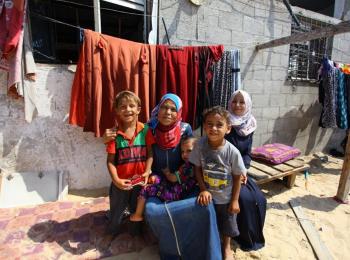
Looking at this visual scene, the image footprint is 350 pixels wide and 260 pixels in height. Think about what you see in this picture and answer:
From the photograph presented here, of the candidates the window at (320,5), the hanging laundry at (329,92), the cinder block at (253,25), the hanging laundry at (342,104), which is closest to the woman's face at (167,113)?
the cinder block at (253,25)

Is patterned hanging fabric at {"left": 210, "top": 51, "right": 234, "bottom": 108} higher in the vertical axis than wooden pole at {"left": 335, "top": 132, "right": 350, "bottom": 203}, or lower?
higher

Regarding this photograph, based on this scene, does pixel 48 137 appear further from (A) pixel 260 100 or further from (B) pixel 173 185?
(A) pixel 260 100

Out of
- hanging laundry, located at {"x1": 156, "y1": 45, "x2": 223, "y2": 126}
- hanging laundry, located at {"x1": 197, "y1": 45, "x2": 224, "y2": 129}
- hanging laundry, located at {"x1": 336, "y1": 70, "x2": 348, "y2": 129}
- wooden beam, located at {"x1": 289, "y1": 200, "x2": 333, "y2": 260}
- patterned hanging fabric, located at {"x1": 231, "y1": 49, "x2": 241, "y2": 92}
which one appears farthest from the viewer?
hanging laundry, located at {"x1": 336, "y1": 70, "x2": 348, "y2": 129}

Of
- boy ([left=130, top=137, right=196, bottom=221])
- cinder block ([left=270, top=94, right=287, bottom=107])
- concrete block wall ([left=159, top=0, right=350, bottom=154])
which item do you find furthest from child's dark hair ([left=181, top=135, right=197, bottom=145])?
cinder block ([left=270, top=94, right=287, bottom=107])

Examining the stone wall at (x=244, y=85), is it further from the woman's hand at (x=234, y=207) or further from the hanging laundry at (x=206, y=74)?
the woman's hand at (x=234, y=207)

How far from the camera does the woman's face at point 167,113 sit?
7.23 ft

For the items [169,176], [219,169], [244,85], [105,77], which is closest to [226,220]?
[219,169]

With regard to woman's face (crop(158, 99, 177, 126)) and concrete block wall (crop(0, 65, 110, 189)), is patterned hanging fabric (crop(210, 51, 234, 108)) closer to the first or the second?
woman's face (crop(158, 99, 177, 126))

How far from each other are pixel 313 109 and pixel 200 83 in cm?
350

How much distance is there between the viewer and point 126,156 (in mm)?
2225

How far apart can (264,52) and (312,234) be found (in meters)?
3.01

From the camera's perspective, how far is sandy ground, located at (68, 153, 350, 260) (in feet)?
7.72

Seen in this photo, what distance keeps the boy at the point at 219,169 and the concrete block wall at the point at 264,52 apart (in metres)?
1.92

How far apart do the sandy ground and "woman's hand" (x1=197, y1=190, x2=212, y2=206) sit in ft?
2.36
